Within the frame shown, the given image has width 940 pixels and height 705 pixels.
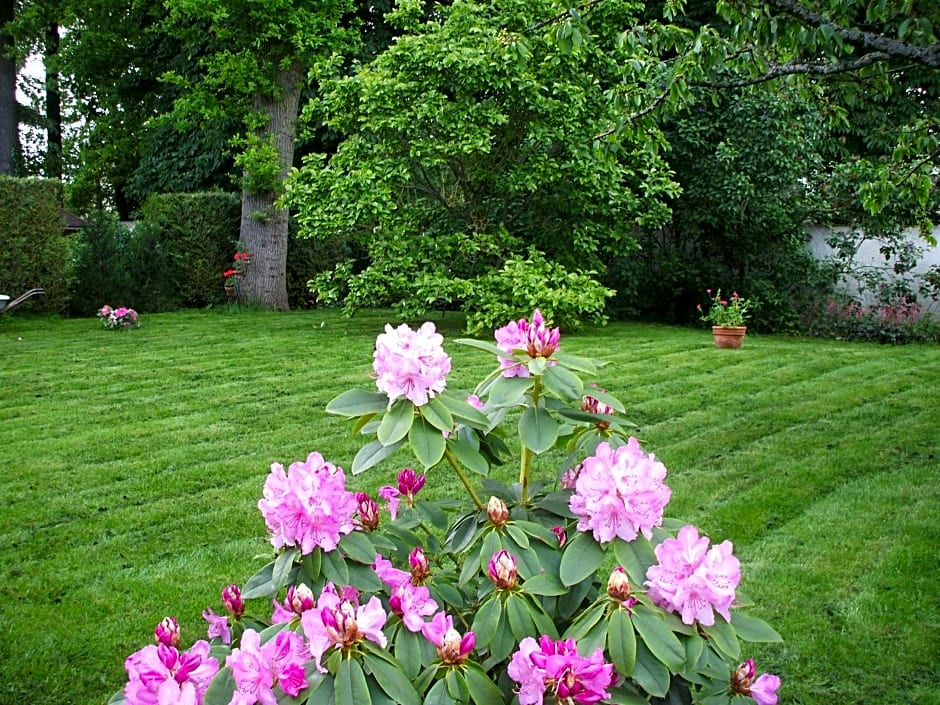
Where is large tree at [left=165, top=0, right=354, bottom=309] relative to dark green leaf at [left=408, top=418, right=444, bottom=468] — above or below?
above

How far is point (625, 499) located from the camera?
134cm

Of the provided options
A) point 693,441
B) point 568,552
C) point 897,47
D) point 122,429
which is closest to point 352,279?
point 122,429

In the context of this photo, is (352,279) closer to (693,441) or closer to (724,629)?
(693,441)

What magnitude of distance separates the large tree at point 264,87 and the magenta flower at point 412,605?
1112 cm

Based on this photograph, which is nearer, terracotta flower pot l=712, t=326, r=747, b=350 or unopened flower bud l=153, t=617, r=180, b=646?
unopened flower bud l=153, t=617, r=180, b=646

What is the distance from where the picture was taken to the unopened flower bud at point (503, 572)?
136 centimetres

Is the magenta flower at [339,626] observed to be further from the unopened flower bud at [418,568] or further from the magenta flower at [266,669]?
the unopened flower bud at [418,568]

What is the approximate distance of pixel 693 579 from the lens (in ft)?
4.19

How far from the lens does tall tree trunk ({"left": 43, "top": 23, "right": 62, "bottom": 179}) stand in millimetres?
20750

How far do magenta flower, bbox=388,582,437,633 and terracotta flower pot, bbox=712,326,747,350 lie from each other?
25.6ft

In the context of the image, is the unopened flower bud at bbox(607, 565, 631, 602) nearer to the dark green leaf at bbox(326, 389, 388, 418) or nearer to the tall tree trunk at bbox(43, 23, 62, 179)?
the dark green leaf at bbox(326, 389, 388, 418)

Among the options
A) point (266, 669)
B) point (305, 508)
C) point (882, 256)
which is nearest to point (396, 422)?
point (305, 508)

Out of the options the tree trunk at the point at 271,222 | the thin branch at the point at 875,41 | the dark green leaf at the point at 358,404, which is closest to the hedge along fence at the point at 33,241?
the tree trunk at the point at 271,222

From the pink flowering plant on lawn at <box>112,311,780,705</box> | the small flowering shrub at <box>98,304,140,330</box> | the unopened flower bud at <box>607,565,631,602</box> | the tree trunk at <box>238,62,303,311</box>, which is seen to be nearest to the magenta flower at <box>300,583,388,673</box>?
the pink flowering plant on lawn at <box>112,311,780,705</box>
